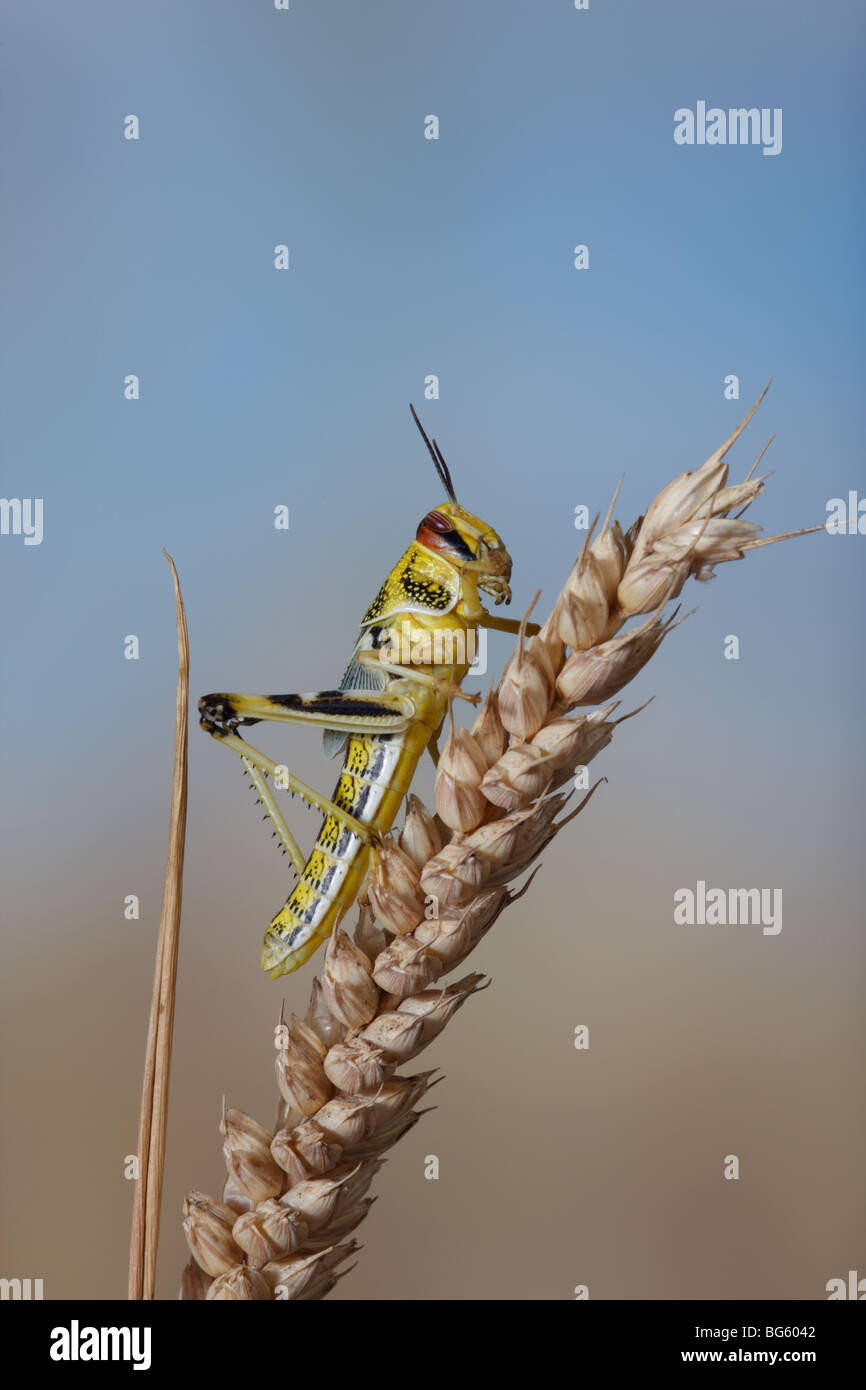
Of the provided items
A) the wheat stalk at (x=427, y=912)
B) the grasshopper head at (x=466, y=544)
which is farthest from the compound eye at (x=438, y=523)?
the wheat stalk at (x=427, y=912)

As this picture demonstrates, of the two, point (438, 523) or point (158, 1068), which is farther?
point (438, 523)

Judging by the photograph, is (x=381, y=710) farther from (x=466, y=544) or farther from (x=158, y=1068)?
(x=158, y=1068)

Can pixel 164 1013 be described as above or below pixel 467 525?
below

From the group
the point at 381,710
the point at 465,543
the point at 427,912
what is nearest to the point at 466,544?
the point at 465,543
